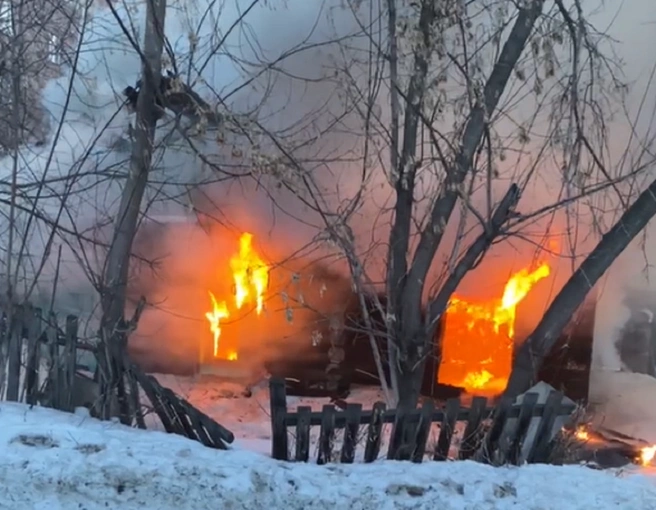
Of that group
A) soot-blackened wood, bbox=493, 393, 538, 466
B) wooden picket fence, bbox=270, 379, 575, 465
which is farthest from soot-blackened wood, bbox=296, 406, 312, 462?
soot-blackened wood, bbox=493, 393, 538, 466

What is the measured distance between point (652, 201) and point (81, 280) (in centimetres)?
651

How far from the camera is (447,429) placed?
5906 millimetres

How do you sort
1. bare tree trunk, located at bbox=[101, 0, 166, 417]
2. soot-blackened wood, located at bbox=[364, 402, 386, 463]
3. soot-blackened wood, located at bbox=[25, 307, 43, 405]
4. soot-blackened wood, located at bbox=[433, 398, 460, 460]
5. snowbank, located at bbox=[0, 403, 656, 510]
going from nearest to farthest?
snowbank, located at bbox=[0, 403, 656, 510]
soot-blackened wood, located at bbox=[364, 402, 386, 463]
soot-blackened wood, located at bbox=[433, 398, 460, 460]
soot-blackened wood, located at bbox=[25, 307, 43, 405]
bare tree trunk, located at bbox=[101, 0, 166, 417]

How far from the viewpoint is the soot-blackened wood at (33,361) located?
635 cm

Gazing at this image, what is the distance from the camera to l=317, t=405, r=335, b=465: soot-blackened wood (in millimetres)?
5598

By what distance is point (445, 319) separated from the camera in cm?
956

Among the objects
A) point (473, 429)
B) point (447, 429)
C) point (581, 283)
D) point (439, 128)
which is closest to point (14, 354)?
point (447, 429)

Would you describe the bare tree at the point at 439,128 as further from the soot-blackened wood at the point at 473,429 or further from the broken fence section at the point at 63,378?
the broken fence section at the point at 63,378

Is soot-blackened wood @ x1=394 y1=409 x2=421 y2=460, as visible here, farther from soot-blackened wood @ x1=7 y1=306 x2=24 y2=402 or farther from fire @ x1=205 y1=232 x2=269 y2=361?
fire @ x1=205 y1=232 x2=269 y2=361

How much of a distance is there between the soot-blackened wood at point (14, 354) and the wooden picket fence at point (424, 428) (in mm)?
2334

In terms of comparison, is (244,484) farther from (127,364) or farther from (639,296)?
(639,296)

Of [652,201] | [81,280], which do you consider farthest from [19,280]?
[652,201]

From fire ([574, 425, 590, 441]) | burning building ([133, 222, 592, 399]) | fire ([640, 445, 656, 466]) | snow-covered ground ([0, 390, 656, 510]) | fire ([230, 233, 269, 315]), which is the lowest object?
snow-covered ground ([0, 390, 656, 510])

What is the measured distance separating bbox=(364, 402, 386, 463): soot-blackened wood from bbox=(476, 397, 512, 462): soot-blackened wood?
0.86 m
